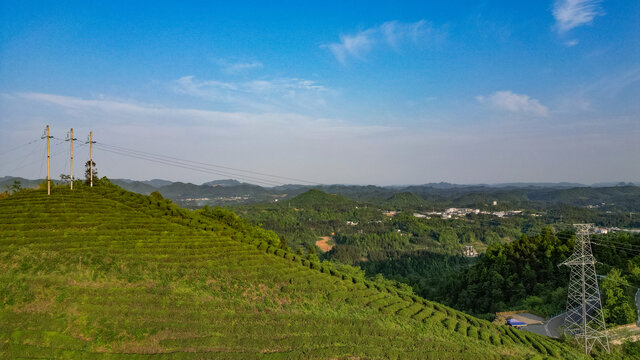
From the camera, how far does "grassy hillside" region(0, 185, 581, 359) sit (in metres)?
16.9

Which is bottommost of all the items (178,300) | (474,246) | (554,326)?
(474,246)

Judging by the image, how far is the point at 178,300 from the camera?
20359 mm

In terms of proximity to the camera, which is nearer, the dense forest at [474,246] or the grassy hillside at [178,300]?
the grassy hillside at [178,300]

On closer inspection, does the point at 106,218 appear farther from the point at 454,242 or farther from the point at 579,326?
the point at 454,242

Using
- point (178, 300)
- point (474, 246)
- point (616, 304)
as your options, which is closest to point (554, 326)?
point (616, 304)

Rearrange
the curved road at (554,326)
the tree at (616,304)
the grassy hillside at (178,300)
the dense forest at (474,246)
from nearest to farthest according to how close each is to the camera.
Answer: the grassy hillside at (178,300)
the tree at (616,304)
the curved road at (554,326)
the dense forest at (474,246)

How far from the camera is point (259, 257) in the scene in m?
28.4

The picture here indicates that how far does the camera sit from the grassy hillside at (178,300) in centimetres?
1688

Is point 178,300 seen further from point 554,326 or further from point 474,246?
point 474,246

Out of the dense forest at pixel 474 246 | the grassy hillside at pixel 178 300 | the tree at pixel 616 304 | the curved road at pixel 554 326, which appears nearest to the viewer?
the grassy hillside at pixel 178 300

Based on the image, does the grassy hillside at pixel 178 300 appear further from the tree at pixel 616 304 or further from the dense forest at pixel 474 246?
the dense forest at pixel 474 246

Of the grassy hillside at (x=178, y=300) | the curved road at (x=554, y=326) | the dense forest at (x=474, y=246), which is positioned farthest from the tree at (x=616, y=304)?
the grassy hillside at (x=178, y=300)

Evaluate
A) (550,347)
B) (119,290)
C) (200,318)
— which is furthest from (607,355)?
(119,290)

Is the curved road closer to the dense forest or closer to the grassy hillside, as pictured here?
the dense forest
